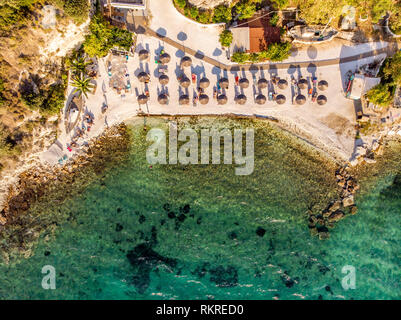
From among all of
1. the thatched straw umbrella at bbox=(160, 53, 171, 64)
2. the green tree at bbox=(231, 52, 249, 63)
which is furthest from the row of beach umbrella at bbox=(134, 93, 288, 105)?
the green tree at bbox=(231, 52, 249, 63)

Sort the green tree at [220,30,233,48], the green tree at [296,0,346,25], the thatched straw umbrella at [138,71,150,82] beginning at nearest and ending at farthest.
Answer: the green tree at [296,0,346,25] → the green tree at [220,30,233,48] → the thatched straw umbrella at [138,71,150,82]

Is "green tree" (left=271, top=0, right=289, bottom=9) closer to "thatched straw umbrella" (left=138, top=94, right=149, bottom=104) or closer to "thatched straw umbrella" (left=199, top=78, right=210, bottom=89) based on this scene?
"thatched straw umbrella" (left=199, top=78, right=210, bottom=89)

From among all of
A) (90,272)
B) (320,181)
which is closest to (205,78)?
(320,181)

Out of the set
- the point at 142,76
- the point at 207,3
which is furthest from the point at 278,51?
the point at 142,76

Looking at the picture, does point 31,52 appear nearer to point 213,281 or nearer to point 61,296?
point 61,296

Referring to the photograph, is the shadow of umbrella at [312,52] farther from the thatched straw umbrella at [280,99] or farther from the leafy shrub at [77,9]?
the leafy shrub at [77,9]

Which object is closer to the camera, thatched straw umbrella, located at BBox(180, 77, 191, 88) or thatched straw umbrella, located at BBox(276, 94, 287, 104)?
thatched straw umbrella, located at BBox(180, 77, 191, 88)

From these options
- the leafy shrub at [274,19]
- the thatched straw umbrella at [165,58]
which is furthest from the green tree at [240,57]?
the thatched straw umbrella at [165,58]
